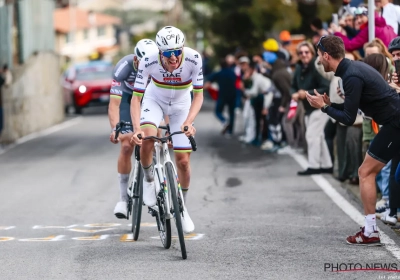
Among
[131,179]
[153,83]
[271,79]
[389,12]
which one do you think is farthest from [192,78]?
[271,79]

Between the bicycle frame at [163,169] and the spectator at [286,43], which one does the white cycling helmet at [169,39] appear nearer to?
the bicycle frame at [163,169]

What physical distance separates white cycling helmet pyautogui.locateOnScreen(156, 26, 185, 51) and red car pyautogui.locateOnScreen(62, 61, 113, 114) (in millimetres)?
25105

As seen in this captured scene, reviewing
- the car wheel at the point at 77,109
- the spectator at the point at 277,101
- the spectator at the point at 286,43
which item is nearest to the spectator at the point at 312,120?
the spectator at the point at 277,101

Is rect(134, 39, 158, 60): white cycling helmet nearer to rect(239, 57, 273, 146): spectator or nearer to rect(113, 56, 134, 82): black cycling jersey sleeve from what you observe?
rect(113, 56, 134, 82): black cycling jersey sleeve

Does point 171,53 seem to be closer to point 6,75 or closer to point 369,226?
point 369,226

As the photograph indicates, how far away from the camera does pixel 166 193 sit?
8883mm

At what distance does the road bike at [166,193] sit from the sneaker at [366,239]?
65.0 inches

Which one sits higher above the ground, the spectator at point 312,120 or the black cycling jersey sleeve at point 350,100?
the black cycling jersey sleeve at point 350,100

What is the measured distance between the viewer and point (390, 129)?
8.98 meters

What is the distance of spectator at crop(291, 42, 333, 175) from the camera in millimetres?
15062

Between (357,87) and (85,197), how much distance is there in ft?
18.6

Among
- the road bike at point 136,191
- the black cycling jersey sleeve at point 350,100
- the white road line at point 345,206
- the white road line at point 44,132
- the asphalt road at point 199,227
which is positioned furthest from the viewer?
the white road line at point 44,132

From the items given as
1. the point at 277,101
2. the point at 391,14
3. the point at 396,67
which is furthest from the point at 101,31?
the point at 396,67

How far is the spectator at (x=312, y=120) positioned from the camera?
15062mm
